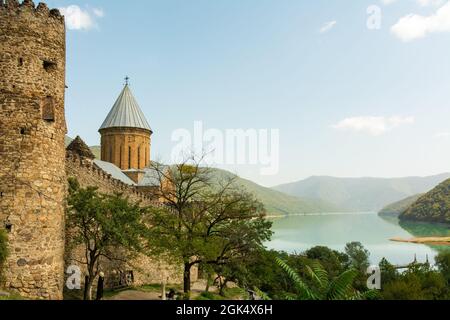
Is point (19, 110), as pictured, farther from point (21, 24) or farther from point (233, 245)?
point (233, 245)

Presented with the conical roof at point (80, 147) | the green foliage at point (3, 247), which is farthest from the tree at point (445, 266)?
the green foliage at point (3, 247)

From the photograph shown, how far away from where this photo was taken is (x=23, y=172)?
1237cm

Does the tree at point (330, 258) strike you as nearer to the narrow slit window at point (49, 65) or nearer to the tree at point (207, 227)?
the tree at point (207, 227)

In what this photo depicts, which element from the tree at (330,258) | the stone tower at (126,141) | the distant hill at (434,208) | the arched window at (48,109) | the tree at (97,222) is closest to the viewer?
the arched window at (48,109)

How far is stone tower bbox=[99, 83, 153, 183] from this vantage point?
40.5m

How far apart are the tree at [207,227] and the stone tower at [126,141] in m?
18.9

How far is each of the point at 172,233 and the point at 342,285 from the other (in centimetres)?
1305

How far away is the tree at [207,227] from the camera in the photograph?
18.9 meters

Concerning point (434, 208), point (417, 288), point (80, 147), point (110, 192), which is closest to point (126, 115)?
point (80, 147)

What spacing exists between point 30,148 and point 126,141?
28.5 m

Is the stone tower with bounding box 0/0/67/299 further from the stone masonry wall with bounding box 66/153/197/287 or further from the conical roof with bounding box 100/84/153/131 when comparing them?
the conical roof with bounding box 100/84/153/131

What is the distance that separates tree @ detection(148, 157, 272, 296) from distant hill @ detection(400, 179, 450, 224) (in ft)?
331

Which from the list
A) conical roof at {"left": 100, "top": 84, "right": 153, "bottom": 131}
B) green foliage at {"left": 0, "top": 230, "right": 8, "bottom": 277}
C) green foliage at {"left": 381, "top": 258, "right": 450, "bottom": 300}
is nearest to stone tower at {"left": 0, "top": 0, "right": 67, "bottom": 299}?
green foliage at {"left": 0, "top": 230, "right": 8, "bottom": 277}

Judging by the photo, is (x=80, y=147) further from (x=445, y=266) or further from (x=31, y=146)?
(x=445, y=266)
